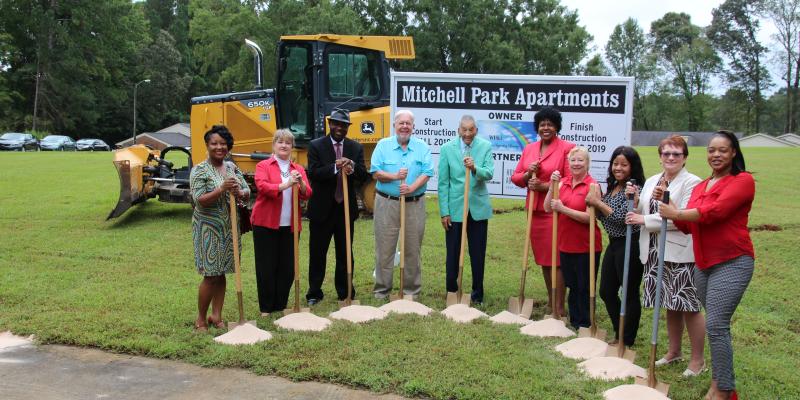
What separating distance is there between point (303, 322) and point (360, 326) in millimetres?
478

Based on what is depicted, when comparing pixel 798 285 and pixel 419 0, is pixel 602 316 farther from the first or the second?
pixel 419 0

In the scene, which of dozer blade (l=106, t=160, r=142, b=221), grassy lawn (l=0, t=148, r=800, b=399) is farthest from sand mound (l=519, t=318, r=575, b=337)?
dozer blade (l=106, t=160, r=142, b=221)

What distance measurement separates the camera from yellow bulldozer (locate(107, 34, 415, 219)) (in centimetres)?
1092

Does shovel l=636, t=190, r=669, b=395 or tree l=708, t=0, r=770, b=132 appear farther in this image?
tree l=708, t=0, r=770, b=132

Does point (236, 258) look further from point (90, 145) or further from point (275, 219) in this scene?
point (90, 145)

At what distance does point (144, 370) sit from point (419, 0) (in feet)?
137

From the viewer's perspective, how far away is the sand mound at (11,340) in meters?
5.42

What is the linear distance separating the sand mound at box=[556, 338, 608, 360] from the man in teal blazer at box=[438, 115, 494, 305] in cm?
156

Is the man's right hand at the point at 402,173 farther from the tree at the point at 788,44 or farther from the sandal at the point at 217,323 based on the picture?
the tree at the point at 788,44

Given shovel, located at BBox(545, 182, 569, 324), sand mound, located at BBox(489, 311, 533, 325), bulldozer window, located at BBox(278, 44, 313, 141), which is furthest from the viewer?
bulldozer window, located at BBox(278, 44, 313, 141)

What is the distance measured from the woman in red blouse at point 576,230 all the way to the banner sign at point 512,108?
173cm

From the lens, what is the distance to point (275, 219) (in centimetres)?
609

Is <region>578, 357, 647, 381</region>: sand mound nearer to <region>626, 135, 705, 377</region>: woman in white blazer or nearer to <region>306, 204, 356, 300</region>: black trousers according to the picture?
<region>626, 135, 705, 377</region>: woman in white blazer

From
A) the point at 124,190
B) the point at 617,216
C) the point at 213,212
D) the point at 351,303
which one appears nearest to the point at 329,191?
the point at 351,303
